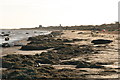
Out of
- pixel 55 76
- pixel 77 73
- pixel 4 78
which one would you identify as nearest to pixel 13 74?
pixel 4 78

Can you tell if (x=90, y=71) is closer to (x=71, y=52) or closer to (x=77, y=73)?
(x=77, y=73)

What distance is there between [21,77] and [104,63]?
8.68 meters

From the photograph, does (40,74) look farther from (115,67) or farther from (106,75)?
(115,67)

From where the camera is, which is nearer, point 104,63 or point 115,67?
point 115,67

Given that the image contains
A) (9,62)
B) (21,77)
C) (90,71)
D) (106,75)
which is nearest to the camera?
(21,77)

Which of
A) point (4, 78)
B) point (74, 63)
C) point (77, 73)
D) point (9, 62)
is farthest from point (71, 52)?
point (4, 78)

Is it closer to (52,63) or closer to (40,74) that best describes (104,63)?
(52,63)

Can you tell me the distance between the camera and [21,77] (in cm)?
1886

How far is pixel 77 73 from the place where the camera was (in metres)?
20.8

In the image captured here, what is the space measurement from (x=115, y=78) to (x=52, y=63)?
24.5 feet

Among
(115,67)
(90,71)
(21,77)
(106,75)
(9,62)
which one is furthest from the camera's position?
(9,62)

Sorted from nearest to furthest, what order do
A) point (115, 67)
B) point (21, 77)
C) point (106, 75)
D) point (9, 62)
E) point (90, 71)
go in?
point (21, 77) → point (106, 75) → point (90, 71) → point (115, 67) → point (9, 62)

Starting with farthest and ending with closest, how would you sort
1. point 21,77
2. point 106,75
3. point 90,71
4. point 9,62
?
1. point 9,62
2. point 90,71
3. point 106,75
4. point 21,77

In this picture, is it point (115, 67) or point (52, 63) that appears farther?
point (52, 63)
